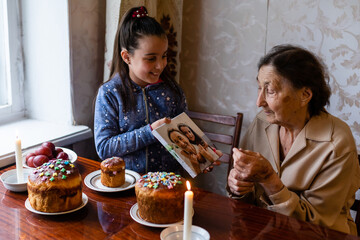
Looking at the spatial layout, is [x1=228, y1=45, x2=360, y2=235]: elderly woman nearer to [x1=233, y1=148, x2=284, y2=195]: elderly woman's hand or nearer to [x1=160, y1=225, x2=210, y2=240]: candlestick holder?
[x1=233, y1=148, x2=284, y2=195]: elderly woman's hand

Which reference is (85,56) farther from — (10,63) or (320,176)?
(320,176)

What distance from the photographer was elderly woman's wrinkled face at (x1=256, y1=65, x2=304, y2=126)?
152 cm

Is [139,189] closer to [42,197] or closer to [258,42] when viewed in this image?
[42,197]

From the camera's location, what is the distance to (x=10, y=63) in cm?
223

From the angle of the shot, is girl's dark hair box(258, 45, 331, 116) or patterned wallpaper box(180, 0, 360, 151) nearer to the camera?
girl's dark hair box(258, 45, 331, 116)

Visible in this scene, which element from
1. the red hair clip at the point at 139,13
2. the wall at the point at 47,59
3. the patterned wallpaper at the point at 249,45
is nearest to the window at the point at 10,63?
the wall at the point at 47,59

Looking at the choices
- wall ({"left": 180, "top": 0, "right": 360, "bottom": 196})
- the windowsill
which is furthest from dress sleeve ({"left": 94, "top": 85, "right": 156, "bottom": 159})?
wall ({"left": 180, "top": 0, "right": 360, "bottom": 196})

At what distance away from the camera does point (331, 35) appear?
2.16 meters

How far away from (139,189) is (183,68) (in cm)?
164

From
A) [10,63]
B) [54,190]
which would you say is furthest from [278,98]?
[10,63]

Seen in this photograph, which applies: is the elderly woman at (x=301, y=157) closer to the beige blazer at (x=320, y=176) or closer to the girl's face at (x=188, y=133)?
the beige blazer at (x=320, y=176)

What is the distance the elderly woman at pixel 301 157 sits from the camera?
4.67ft

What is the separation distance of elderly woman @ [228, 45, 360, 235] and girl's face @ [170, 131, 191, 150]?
0.23 m

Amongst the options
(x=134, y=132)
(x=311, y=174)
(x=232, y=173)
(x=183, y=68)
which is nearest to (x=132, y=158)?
(x=134, y=132)
